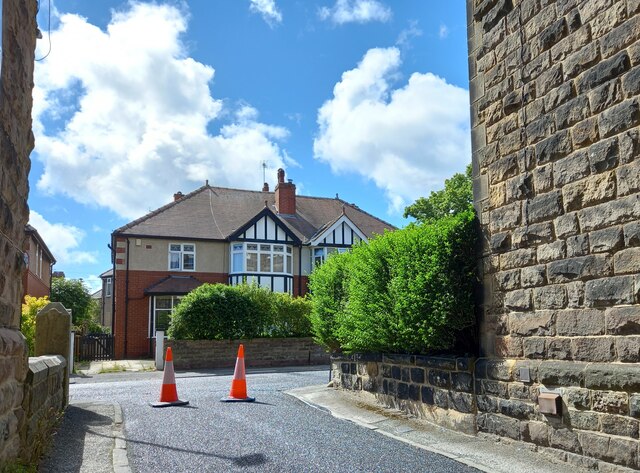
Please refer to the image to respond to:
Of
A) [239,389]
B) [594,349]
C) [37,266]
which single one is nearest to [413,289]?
[594,349]

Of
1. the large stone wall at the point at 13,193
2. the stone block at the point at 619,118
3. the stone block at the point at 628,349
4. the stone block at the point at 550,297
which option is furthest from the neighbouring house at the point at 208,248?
the stone block at the point at 628,349

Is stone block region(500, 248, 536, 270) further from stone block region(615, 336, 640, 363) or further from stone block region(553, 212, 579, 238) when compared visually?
stone block region(615, 336, 640, 363)

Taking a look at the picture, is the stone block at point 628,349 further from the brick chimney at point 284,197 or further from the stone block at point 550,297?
the brick chimney at point 284,197

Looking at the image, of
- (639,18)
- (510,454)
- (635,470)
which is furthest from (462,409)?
(639,18)

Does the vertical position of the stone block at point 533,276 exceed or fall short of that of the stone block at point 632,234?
it falls short

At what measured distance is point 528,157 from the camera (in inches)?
254

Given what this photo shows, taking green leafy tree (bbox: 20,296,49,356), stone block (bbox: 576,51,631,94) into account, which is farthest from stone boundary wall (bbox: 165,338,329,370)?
stone block (bbox: 576,51,631,94)

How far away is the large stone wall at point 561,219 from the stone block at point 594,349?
1cm

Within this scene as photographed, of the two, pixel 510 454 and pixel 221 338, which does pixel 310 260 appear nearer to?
pixel 221 338

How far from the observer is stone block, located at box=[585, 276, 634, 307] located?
16.9ft

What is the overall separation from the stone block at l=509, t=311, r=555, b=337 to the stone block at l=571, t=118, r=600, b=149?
5.75ft

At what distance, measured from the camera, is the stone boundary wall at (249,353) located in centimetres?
1897

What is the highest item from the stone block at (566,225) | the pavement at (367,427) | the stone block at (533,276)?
the stone block at (566,225)

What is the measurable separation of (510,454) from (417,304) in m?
2.10
